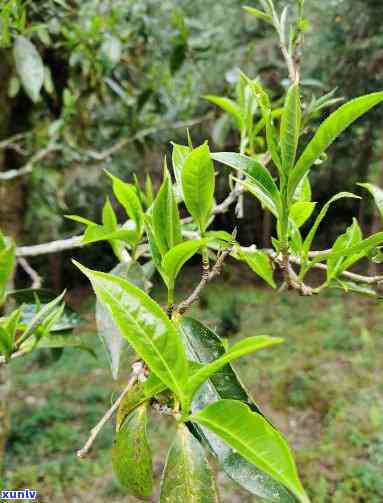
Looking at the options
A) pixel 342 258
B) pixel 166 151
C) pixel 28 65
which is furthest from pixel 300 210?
pixel 166 151

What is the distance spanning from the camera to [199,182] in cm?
37

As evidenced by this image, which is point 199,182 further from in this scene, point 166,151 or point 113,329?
point 166,151

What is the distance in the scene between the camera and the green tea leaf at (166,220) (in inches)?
15.0

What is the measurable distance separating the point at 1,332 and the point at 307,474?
2.37m

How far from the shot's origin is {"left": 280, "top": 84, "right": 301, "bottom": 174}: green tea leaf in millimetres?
328

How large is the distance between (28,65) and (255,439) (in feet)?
2.99

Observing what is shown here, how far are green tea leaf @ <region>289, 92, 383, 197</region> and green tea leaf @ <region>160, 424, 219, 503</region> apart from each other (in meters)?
0.21

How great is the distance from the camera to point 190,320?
0.42 metres

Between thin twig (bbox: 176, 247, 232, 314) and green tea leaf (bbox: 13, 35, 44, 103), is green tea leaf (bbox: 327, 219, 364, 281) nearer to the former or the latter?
thin twig (bbox: 176, 247, 232, 314)

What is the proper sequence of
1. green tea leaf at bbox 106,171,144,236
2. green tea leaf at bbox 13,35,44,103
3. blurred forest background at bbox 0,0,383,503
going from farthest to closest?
blurred forest background at bbox 0,0,383,503, green tea leaf at bbox 13,35,44,103, green tea leaf at bbox 106,171,144,236

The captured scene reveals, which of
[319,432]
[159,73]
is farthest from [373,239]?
[319,432]

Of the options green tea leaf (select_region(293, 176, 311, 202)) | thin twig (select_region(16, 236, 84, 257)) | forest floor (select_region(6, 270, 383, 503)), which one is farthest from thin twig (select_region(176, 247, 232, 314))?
forest floor (select_region(6, 270, 383, 503))

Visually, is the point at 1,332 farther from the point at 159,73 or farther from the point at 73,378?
the point at 73,378

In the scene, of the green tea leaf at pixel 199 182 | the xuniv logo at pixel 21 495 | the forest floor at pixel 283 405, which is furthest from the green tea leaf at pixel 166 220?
the forest floor at pixel 283 405
